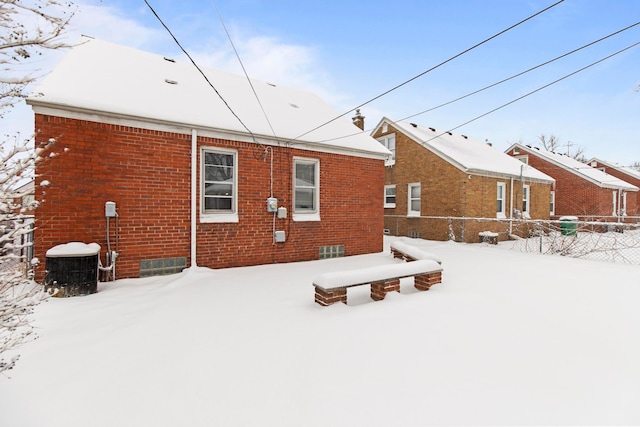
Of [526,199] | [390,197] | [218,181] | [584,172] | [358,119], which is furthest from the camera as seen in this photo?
[584,172]

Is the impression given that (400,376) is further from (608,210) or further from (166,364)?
(608,210)

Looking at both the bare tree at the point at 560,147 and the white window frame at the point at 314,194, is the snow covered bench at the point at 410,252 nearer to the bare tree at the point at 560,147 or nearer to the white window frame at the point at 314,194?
the white window frame at the point at 314,194

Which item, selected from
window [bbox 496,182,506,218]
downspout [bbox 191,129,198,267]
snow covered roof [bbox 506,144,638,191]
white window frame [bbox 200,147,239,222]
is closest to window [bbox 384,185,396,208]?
window [bbox 496,182,506,218]

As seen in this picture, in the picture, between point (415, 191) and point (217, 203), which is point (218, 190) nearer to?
point (217, 203)

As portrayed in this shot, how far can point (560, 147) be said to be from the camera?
42.3 m

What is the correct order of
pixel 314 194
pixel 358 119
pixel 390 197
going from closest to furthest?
pixel 314 194
pixel 358 119
pixel 390 197

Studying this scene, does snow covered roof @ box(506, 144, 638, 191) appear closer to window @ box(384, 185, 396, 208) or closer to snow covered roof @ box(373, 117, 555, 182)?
snow covered roof @ box(373, 117, 555, 182)

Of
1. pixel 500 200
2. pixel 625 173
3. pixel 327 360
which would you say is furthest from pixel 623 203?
pixel 327 360

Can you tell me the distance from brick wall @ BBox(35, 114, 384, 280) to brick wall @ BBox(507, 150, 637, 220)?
72.2 ft

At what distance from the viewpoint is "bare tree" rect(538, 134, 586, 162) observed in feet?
138

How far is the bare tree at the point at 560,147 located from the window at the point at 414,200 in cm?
3940

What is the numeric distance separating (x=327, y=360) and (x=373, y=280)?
6.12 ft

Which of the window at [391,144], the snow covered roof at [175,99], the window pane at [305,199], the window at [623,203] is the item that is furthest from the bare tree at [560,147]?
the window pane at [305,199]

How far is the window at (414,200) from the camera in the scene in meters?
15.4
